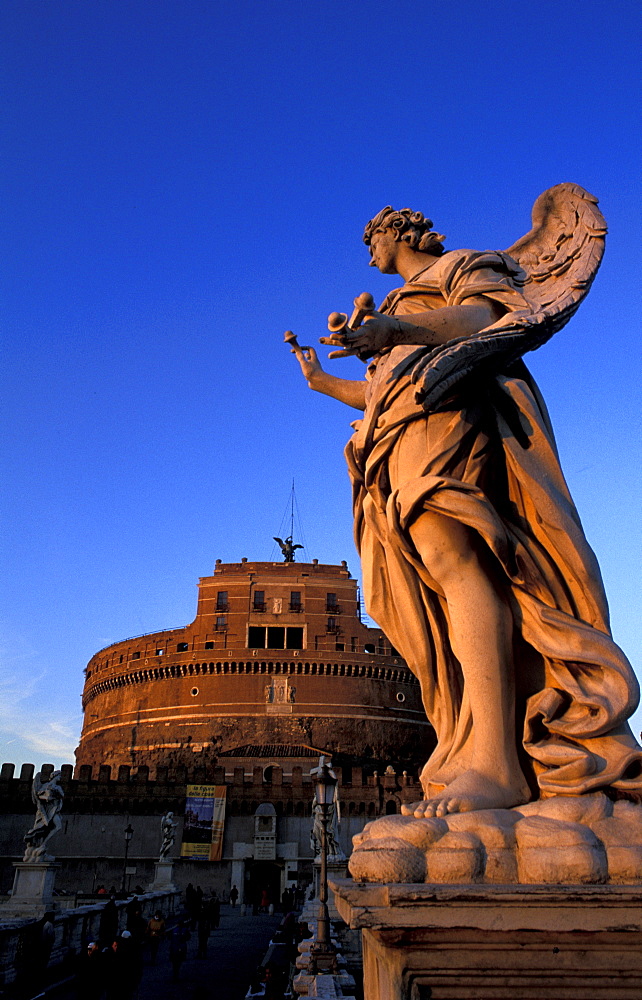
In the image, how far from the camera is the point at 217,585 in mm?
48344

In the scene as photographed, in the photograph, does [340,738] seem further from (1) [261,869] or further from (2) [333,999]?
(2) [333,999]

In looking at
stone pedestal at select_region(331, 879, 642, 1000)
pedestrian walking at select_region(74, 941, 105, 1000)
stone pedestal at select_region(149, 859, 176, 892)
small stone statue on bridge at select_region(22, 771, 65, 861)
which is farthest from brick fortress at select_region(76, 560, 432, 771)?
stone pedestal at select_region(331, 879, 642, 1000)

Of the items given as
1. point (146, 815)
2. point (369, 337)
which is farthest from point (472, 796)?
point (146, 815)

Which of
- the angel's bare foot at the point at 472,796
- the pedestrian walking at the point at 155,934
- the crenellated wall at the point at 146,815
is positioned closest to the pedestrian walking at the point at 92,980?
the pedestrian walking at the point at 155,934

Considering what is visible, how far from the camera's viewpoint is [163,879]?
23.0 m

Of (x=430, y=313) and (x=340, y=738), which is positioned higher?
(x=340, y=738)

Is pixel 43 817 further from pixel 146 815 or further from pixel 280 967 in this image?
pixel 146 815

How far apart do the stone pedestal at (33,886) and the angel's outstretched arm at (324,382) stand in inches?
530

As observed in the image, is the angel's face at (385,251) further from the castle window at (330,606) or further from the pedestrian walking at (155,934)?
the castle window at (330,606)

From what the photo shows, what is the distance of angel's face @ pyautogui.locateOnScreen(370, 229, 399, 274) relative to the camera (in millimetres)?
3219

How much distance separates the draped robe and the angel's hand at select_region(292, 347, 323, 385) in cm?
43

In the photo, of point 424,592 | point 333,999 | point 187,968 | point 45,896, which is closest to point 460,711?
point 424,592

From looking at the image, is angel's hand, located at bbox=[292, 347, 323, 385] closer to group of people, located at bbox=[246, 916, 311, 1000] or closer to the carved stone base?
the carved stone base

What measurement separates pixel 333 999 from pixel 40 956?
22.6ft
